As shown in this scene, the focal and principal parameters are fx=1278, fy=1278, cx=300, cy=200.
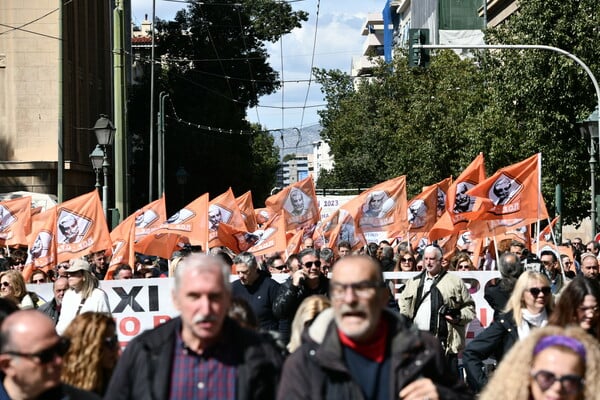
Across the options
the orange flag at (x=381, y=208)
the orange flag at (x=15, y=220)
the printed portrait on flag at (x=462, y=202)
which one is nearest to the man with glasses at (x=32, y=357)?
the printed portrait on flag at (x=462, y=202)

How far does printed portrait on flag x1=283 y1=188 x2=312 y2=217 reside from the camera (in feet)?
72.8

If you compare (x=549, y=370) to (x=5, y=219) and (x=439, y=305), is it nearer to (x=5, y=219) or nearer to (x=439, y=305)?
(x=439, y=305)

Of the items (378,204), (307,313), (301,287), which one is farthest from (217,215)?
(307,313)

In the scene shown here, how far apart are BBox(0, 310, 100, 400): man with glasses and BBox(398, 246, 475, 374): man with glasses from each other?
6.82m

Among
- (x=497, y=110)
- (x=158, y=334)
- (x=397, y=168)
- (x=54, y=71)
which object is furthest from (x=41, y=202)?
(x=158, y=334)

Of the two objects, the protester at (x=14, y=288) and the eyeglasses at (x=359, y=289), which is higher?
the eyeglasses at (x=359, y=289)

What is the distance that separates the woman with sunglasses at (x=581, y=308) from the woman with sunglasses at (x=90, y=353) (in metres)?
2.36

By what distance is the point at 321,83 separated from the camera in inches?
2726

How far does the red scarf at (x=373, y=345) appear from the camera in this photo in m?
4.62

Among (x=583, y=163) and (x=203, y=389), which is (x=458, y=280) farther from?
(x=583, y=163)

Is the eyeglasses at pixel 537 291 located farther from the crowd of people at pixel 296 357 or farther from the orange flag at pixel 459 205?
the orange flag at pixel 459 205

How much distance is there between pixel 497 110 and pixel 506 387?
2775cm

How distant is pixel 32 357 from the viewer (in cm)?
461

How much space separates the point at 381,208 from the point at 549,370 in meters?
15.6
